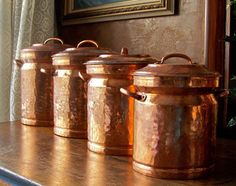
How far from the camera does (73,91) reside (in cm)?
101

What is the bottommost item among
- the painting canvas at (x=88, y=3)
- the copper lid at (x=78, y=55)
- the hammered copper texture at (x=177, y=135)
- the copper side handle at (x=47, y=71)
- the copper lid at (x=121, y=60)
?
the hammered copper texture at (x=177, y=135)

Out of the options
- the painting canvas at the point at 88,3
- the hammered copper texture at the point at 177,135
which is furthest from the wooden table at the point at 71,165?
the painting canvas at the point at 88,3

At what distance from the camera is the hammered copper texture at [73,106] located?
1005 mm

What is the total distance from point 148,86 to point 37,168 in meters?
0.27

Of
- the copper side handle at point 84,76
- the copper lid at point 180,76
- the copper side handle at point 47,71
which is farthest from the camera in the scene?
the copper side handle at point 47,71

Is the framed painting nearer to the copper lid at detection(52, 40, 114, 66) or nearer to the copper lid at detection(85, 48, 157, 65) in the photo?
the copper lid at detection(52, 40, 114, 66)

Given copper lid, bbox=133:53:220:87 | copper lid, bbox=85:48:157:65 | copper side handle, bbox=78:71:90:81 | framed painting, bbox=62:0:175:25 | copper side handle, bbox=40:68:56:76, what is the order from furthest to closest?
framed painting, bbox=62:0:175:25 → copper side handle, bbox=40:68:56:76 → copper side handle, bbox=78:71:90:81 → copper lid, bbox=85:48:157:65 → copper lid, bbox=133:53:220:87

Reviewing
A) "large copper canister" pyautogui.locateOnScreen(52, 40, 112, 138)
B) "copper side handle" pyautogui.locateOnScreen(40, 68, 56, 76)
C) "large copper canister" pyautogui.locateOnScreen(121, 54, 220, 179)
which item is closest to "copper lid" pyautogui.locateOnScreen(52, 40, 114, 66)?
"large copper canister" pyautogui.locateOnScreen(52, 40, 112, 138)

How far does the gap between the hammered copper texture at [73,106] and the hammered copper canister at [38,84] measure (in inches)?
6.0

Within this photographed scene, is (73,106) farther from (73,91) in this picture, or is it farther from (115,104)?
(115,104)

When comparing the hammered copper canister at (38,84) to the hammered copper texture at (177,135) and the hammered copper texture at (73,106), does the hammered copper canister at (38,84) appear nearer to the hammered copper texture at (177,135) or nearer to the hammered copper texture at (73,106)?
the hammered copper texture at (73,106)

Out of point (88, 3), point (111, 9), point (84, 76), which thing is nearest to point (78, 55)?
point (84, 76)

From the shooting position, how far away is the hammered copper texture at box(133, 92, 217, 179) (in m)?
0.67

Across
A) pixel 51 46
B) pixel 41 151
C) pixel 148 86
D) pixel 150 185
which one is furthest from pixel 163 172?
pixel 51 46
